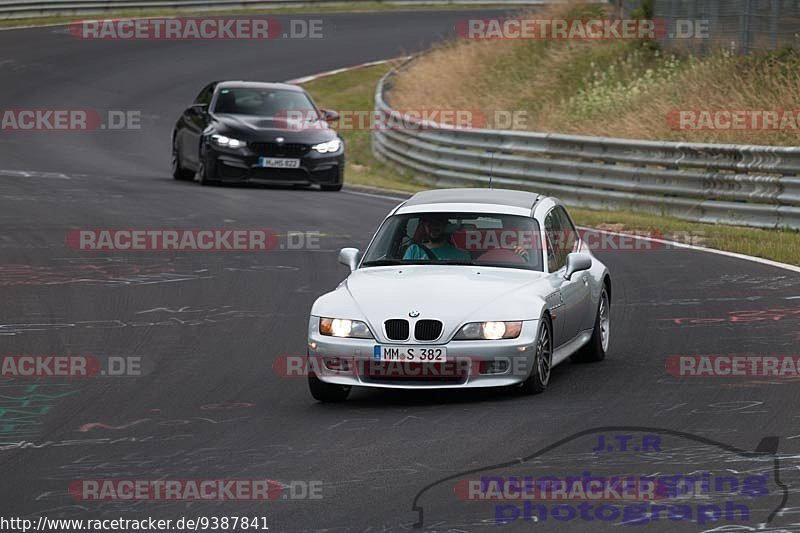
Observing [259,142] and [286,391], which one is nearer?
[286,391]

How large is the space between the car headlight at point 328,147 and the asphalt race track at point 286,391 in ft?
6.70

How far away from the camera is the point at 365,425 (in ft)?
30.7

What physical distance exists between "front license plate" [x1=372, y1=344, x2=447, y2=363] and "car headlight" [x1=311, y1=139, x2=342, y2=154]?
50.1 feet

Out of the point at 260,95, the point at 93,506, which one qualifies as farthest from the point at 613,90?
the point at 93,506

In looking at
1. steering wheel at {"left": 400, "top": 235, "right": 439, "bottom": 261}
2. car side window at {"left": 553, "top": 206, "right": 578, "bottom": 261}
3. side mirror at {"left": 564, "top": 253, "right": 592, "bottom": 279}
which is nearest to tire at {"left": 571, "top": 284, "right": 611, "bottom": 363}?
car side window at {"left": 553, "top": 206, "right": 578, "bottom": 261}

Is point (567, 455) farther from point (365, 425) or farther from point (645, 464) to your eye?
point (365, 425)

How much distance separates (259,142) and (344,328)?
14.9m

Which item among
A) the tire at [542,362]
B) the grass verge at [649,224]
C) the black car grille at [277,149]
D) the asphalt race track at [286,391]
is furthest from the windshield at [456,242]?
the black car grille at [277,149]

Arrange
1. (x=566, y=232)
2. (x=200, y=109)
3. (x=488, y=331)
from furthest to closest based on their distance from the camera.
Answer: (x=200, y=109), (x=566, y=232), (x=488, y=331)

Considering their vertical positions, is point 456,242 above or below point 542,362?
above

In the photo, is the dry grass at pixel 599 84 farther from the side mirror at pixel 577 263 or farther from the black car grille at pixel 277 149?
the side mirror at pixel 577 263

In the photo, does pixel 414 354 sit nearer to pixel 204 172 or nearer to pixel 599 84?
pixel 204 172

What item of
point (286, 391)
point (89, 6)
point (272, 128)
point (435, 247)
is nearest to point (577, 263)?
point (435, 247)

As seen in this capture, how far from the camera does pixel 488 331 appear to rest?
9977mm
